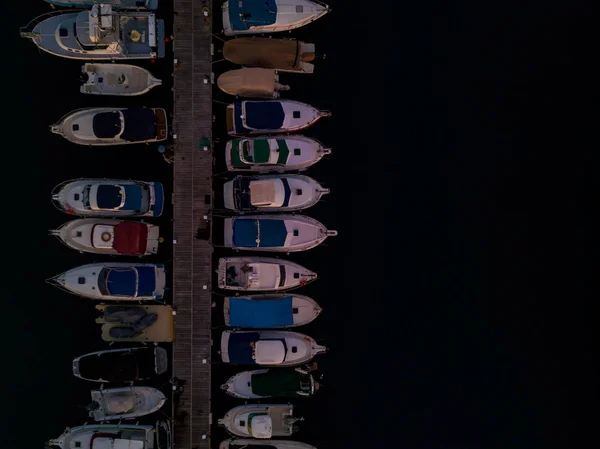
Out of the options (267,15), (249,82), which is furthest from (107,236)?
(267,15)

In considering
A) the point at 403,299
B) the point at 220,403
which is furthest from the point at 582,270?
the point at 220,403

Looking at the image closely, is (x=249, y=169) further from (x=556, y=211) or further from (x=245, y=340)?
(x=556, y=211)

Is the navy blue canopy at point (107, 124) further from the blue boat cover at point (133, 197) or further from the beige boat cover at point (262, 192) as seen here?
the beige boat cover at point (262, 192)

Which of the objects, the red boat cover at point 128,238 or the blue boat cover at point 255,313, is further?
the blue boat cover at point 255,313

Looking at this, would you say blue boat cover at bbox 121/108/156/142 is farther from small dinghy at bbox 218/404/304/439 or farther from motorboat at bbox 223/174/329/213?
small dinghy at bbox 218/404/304/439

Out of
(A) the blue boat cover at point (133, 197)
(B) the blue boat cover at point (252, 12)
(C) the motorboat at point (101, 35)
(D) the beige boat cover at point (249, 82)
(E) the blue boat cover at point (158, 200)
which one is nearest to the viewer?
(C) the motorboat at point (101, 35)

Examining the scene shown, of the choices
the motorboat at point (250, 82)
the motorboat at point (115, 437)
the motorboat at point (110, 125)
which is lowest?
the motorboat at point (115, 437)

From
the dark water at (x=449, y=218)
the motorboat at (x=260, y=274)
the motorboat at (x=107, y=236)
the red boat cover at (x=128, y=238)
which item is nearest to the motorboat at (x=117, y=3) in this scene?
the dark water at (x=449, y=218)
